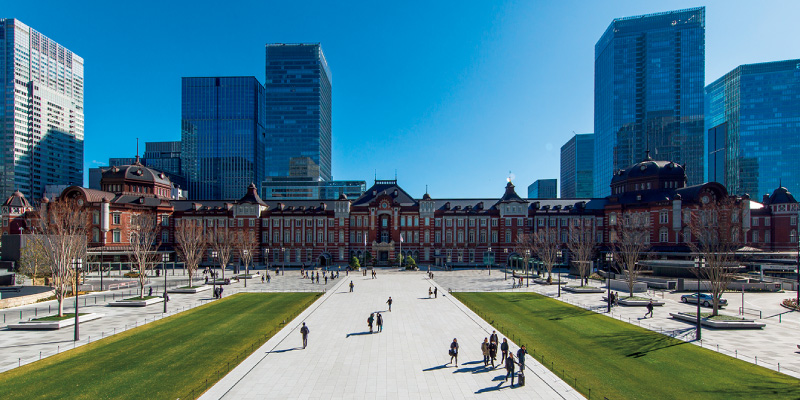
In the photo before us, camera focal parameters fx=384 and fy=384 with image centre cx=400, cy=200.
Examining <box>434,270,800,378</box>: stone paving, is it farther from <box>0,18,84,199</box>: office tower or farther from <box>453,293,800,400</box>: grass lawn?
<box>0,18,84,199</box>: office tower

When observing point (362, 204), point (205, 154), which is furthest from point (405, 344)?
point (205, 154)

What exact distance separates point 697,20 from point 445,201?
13162cm

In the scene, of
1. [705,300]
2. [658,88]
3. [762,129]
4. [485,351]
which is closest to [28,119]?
[485,351]

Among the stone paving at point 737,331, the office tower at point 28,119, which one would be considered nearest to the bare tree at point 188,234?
the stone paving at point 737,331

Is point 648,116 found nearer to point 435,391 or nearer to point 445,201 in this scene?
point 445,201

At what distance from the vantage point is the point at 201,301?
41.3 meters

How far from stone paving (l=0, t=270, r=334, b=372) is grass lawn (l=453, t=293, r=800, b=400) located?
28.4 meters

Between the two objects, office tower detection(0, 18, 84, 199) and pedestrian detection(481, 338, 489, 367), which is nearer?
pedestrian detection(481, 338, 489, 367)

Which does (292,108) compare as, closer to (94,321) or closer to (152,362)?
(94,321)

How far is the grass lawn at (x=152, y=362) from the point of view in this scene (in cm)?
1753

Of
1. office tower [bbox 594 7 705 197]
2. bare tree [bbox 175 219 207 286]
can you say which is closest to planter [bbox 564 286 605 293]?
bare tree [bbox 175 219 207 286]

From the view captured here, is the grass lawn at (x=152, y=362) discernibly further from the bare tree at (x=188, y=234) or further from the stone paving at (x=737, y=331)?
the bare tree at (x=188, y=234)

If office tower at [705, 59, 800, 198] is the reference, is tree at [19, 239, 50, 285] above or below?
below

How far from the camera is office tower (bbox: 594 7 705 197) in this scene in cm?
14312
